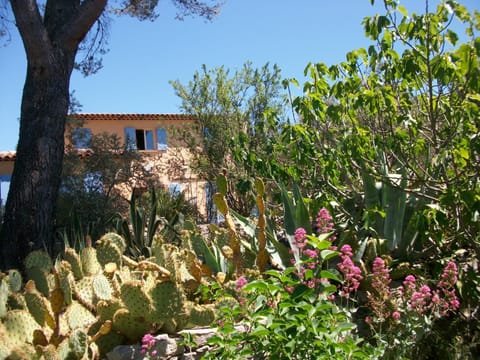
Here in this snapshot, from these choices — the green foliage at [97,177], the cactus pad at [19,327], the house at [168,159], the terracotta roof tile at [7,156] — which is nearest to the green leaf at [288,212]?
the cactus pad at [19,327]

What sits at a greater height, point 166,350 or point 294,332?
point 294,332

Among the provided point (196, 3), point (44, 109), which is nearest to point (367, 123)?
point (44, 109)

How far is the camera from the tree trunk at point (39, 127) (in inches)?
242

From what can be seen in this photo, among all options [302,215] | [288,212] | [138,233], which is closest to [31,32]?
[138,233]

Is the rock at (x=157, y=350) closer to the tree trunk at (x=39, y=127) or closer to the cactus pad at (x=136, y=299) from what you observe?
the cactus pad at (x=136, y=299)

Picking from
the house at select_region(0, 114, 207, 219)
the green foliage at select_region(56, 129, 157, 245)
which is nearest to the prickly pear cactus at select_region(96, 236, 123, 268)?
the green foliage at select_region(56, 129, 157, 245)

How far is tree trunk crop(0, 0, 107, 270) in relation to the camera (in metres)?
6.14

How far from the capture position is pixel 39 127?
6480 mm

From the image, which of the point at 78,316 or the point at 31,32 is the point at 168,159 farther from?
the point at 78,316

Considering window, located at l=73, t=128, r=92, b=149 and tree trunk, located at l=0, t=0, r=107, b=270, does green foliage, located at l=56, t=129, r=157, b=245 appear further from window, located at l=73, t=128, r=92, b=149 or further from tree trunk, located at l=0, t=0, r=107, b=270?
tree trunk, located at l=0, t=0, r=107, b=270

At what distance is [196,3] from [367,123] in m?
6.32

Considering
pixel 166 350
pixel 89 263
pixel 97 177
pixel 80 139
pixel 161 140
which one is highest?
pixel 161 140

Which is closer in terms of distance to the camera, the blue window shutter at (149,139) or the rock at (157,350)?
the rock at (157,350)

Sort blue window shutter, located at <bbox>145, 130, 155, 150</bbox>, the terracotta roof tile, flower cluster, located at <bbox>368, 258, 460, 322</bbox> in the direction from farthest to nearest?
blue window shutter, located at <bbox>145, 130, 155, 150</bbox> < the terracotta roof tile < flower cluster, located at <bbox>368, 258, 460, 322</bbox>
